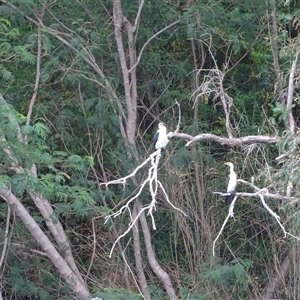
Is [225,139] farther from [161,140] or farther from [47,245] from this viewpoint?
[47,245]

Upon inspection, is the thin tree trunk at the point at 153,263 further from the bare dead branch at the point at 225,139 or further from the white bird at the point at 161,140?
the bare dead branch at the point at 225,139

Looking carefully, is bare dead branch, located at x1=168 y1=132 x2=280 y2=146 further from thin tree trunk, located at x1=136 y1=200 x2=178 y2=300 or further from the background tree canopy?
thin tree trunk, located at x1=136 y1=200 x2=178 y2=300

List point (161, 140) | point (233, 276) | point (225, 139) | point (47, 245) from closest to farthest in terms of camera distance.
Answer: point (225, 139)
point (161, 140)
point (47, 245)
point (233, 276)

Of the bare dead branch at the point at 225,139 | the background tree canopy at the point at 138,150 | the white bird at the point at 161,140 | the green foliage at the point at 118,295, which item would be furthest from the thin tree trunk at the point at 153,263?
the bare dead branch at the point at 225,139

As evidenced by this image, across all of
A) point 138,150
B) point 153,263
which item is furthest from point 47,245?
point 138,150

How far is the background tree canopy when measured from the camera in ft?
21.2

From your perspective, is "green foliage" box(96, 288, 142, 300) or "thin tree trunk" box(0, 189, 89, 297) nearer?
"thin tree trunk" box(0, 189, 89, 297)

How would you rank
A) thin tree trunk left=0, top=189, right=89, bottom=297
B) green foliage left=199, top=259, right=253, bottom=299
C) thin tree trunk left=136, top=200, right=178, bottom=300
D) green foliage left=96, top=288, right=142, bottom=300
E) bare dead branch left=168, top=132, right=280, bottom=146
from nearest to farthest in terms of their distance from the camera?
bare dead branch left=168, top=132, right=280, bottom=146 → thin tree trunk left=0, top=189, right=89, bottom=297 → green foliage left=96, top=288, right=142, bottom=300 → green foliage left=199, top=259, right=253, bottom=299 → thin tree trunk left=136, top=200, right=178, bottom=300

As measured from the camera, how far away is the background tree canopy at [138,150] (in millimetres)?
6453

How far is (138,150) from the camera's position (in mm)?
6855

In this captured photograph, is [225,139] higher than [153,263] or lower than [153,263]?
higher

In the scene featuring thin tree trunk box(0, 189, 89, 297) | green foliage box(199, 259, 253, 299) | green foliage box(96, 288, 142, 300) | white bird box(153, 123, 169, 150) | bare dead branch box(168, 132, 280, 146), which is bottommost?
green foliage box(199, 259, 253, 299)

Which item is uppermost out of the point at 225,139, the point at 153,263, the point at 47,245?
the point at 225,139

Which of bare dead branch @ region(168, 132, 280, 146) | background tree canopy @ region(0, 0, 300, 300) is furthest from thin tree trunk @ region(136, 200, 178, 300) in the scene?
bare dead branch @ region(168, 132, 280, 146)
